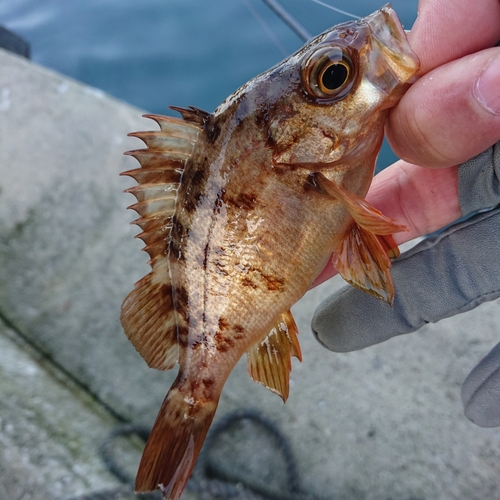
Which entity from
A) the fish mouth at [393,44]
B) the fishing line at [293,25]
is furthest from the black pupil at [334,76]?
the fishing line at [293,25]

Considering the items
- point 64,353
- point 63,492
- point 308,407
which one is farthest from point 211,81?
point 63,492

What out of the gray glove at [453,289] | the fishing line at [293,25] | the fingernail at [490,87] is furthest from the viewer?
the fishing line at [293,25]

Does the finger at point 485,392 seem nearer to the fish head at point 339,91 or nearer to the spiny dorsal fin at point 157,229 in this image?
the fish head at point 339,91

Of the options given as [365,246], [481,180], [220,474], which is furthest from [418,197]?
[220,474]

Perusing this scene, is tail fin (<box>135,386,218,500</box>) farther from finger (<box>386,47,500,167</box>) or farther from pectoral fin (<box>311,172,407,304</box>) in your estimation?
finger (<box>386,47,500,167</box>)

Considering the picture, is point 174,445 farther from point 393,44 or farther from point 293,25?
point 293,25

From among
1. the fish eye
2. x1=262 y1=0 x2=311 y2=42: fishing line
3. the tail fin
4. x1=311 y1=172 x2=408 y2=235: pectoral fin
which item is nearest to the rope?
the tail fin
